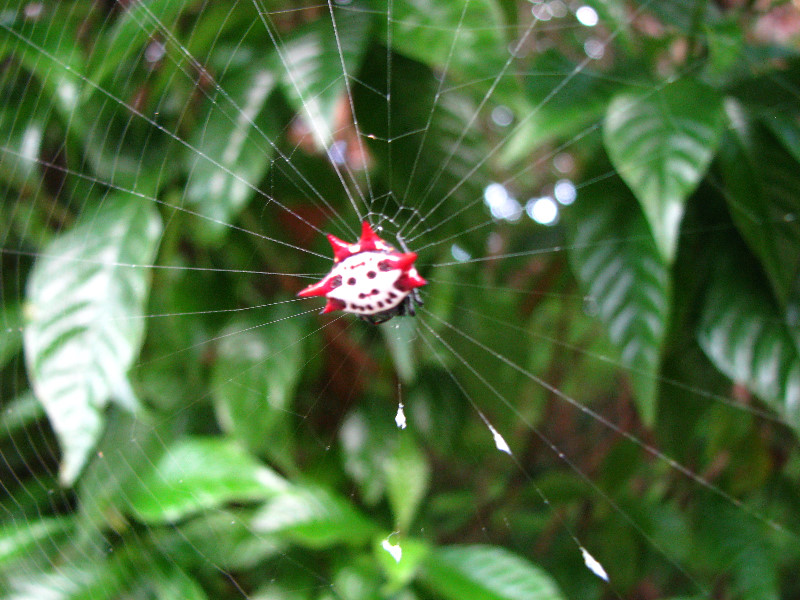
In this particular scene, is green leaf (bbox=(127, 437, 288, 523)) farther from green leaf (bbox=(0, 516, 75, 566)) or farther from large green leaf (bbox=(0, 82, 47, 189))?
large green leaf (bbox=(0, 82, 47, 189))

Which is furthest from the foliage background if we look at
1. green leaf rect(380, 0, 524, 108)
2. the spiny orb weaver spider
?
the spiny orb weaver spider

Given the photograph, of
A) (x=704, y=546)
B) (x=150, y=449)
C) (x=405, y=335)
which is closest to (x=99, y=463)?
(x=150, y=449)

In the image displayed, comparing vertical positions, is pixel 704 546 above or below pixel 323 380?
below

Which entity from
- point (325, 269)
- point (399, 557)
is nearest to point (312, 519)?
point (399, 557)

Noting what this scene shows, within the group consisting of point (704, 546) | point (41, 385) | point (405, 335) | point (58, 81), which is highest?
point (58, 81)

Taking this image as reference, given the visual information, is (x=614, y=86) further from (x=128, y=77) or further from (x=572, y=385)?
(x=572, y=385)

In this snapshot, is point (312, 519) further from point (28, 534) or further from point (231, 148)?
point (231, 148)

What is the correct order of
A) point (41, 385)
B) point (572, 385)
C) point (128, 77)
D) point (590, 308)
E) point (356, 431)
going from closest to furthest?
1. point (41, 385)
2. point (128, 77)
3. point (356, 431)
4. point (590, 308)
5. point (572, 385)
